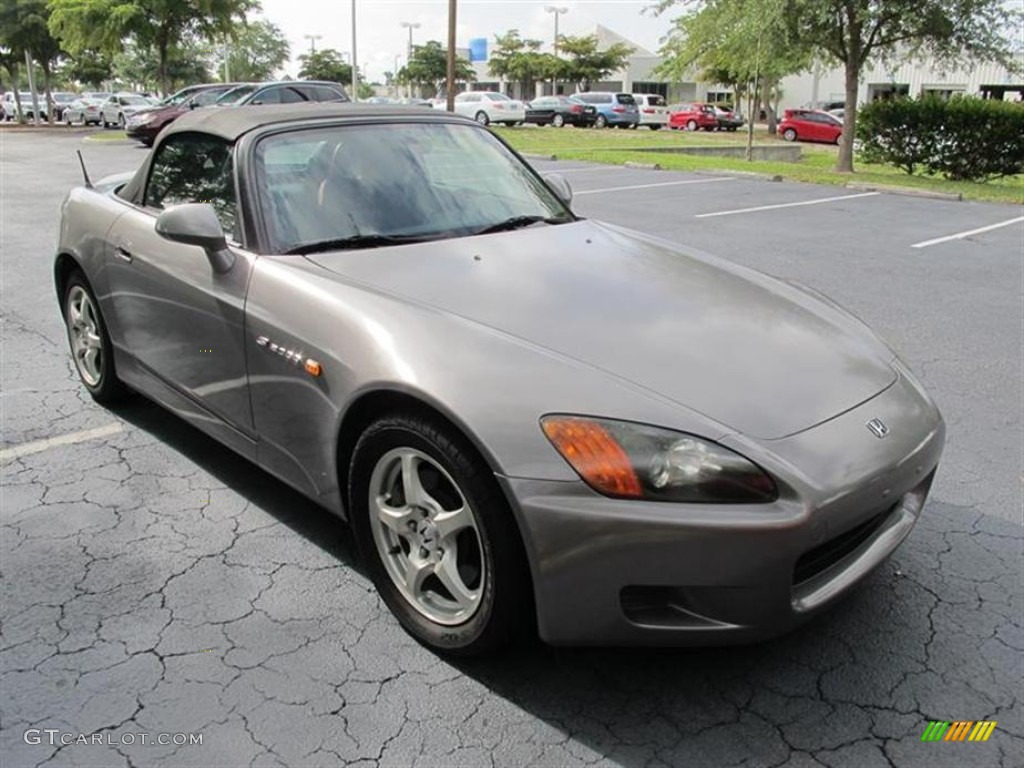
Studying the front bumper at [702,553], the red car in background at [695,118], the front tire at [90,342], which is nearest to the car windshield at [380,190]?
the front bumper at [702,553]

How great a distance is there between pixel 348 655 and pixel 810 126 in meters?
37.6

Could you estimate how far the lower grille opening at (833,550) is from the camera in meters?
2.18

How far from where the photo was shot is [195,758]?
217 cm

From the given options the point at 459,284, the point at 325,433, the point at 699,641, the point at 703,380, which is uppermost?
the point at 459,284

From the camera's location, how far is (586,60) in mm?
69938

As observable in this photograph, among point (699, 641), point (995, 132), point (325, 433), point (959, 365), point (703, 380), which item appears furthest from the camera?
point (995, 132)

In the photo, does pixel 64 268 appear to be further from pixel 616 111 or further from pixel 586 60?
pixel 586 60

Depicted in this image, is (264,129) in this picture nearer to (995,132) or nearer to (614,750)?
(614,750)

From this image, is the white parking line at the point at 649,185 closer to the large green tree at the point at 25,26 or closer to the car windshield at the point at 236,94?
the car windshield at the point at 236,94

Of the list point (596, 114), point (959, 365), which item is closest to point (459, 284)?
point (959, 365)

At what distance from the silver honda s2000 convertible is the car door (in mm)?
15

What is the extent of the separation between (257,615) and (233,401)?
0.81m

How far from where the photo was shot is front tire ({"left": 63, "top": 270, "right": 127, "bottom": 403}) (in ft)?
13.7

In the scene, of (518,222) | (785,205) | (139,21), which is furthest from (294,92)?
(139,21)
